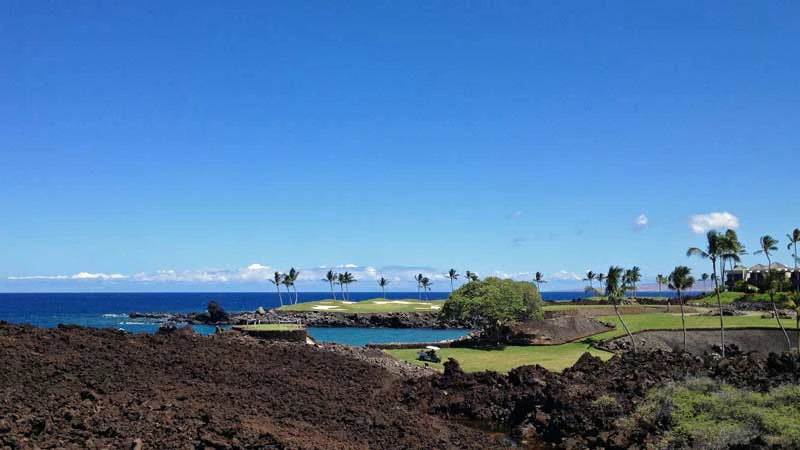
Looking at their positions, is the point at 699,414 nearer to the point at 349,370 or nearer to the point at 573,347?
the point at 349,370

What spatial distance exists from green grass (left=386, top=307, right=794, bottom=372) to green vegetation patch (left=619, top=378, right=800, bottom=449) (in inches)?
540

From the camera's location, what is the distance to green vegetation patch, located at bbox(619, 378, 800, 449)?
23359mm

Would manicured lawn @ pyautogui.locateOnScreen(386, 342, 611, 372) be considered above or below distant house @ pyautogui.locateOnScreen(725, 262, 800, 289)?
below

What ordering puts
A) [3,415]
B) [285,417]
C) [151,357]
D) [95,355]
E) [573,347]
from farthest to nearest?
[573,347], [151,357], [95,355], [285,417], [3,415]

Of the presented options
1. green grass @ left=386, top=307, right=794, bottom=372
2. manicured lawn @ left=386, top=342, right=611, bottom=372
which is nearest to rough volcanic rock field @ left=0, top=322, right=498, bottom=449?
manicured lawn @ left=386, top=342, right=611, bottom=372

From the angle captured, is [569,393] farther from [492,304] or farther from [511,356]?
[492,304]

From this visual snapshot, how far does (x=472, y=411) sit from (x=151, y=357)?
15620mm

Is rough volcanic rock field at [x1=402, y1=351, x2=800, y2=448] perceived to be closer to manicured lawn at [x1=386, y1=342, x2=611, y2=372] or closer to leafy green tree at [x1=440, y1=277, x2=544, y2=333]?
manicured lawn at [x1=386, y1=342, x2=611, y2=372]

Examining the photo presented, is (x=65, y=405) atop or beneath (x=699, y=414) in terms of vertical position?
atop

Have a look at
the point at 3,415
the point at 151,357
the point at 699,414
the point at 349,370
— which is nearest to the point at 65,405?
the point at 3,415

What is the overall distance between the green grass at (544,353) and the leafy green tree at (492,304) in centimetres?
429

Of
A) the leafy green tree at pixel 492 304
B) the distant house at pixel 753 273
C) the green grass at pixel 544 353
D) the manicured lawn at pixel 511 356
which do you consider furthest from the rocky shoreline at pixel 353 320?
the distant house at pixel 753 273

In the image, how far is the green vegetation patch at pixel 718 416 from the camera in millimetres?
23359

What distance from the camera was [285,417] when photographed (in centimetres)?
2236
